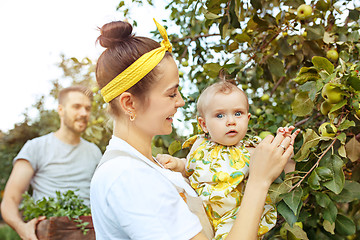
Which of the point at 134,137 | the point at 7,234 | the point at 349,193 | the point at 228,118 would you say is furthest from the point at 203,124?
the point at 7,234

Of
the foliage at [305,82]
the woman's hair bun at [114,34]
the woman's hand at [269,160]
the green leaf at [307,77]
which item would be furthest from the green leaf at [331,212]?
the woman's hair bun at [114,34]

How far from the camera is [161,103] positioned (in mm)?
1122

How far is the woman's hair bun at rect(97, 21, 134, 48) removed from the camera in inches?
46.8

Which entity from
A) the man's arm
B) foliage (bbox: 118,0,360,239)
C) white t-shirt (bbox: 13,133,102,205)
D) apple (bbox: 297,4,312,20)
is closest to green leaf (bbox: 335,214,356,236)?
foliage (bbox: 118,0,360,239)

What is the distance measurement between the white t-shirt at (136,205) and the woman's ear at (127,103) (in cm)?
18

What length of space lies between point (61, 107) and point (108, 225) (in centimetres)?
231

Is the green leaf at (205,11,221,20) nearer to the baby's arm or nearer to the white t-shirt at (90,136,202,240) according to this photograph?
the baby's arm

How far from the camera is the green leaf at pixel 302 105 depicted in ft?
4.71

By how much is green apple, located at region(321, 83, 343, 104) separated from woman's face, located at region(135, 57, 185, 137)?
19.5 inches

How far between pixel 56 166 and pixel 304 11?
2052 millimetres

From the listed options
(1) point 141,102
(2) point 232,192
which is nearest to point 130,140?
(1) point 141,102

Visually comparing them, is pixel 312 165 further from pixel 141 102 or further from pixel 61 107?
pixel 61 107

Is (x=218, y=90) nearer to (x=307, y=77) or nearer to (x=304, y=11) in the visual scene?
(x=307, y=77)

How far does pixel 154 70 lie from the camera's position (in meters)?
1.12
